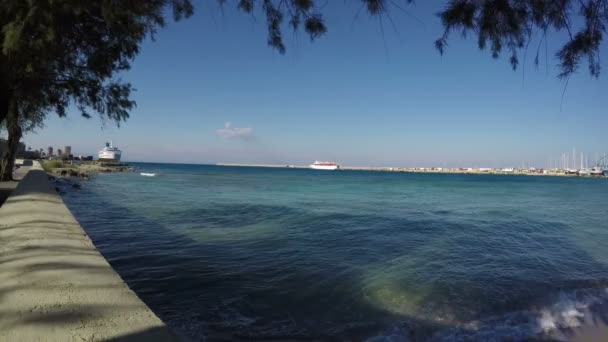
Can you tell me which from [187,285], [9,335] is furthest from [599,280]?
[9,335]

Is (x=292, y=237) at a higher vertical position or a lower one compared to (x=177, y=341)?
lower

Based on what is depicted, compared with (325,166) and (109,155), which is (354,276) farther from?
(325,166)

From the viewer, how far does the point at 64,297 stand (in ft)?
9.79

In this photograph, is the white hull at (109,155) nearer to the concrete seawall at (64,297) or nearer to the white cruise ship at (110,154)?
the white cruise ship at (110,154)

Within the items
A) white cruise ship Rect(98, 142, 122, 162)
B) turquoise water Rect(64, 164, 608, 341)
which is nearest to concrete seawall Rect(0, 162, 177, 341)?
turquoise water Rect(64, 164, 608, 341)

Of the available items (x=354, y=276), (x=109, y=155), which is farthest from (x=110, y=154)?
(x=354, y=276)

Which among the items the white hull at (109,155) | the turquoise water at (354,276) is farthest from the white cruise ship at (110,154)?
the turquoise water at (354,276)

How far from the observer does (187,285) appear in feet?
19.1

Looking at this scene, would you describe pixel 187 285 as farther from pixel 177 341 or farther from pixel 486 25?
pixel 486 25

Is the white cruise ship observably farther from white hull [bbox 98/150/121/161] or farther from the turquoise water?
the turquoise water

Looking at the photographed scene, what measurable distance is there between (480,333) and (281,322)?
273 centimetres

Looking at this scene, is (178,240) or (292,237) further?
(292,237)

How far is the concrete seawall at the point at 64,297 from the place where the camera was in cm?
246

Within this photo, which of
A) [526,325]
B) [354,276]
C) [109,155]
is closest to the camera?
[526,325]
